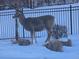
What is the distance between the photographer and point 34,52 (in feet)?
40.4

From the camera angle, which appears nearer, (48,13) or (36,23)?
(36,23)

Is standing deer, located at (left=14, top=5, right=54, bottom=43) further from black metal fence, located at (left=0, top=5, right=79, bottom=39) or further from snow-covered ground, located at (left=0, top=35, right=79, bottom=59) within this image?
black metal fence, located at (left=0, top=5, right=79, bottom=39)

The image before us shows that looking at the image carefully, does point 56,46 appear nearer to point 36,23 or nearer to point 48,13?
point 36,23

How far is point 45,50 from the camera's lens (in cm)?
1270

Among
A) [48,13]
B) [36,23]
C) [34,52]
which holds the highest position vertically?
[36,23]

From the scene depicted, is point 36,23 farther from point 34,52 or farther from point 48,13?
point 48,13

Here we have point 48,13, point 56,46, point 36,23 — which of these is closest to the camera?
point 56,46

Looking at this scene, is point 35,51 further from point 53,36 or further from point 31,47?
point 53,36

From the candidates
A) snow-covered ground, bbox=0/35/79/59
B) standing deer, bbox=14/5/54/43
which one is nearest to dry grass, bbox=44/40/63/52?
snow-covered ground, bbox=0/35/79/59

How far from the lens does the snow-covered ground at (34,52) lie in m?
11.5

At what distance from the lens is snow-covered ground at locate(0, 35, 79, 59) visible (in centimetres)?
1149

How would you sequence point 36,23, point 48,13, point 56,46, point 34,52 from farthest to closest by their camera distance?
point 48,13, point 36,23, point 56,46, point 34,52

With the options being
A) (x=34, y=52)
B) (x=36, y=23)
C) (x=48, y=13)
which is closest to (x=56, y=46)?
(x=34, y=52)

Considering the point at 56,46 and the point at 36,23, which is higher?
the point at 36,23
